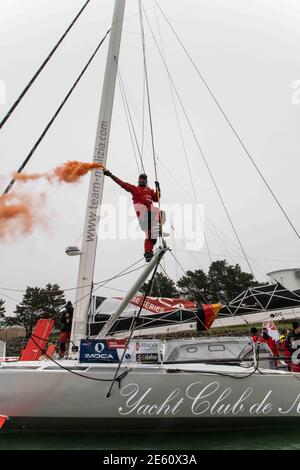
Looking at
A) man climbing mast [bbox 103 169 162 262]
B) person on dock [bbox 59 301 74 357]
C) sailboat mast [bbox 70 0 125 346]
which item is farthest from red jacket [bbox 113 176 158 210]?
person on dock [bbox 59 301 74 357]

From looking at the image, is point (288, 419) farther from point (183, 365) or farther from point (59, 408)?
point (59, 408)

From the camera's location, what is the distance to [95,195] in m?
9.50

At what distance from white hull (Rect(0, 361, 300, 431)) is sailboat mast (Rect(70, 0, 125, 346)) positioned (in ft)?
6.33

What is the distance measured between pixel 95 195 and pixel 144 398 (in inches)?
181

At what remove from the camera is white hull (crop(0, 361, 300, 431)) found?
637cm

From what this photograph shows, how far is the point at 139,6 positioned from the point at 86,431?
9.78 meters

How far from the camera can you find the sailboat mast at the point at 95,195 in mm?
8828

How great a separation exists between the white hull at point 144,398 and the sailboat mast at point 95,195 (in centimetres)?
193

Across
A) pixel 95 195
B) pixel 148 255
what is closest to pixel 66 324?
pixel 148 255

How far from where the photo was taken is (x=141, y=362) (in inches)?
291

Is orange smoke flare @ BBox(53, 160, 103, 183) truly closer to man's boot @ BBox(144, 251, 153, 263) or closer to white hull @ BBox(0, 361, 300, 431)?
man's boot @ BBox(144, 251, 153, 263)

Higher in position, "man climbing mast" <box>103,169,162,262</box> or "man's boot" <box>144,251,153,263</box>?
"man climbing mast" <box>103,169,162,262</box>

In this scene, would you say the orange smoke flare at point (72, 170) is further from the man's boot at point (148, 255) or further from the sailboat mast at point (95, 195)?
the man's boot at point (148, 255)

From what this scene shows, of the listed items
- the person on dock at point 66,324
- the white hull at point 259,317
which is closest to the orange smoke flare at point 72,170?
the person on dock at point 66,324
